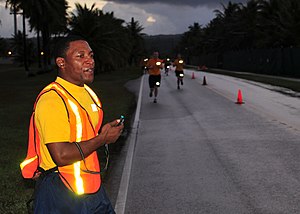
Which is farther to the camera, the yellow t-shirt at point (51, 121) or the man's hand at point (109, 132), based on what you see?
A: the man's hand at point (109, 132)

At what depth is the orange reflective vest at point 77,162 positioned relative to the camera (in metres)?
2.46

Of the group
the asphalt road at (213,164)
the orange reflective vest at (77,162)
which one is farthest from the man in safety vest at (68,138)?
the asphalt road at (213,164)

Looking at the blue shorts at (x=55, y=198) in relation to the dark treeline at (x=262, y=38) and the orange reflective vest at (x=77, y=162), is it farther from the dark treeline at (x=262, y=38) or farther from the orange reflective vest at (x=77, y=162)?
the dark treeline at (x=262, y=38)

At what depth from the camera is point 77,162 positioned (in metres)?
2.50

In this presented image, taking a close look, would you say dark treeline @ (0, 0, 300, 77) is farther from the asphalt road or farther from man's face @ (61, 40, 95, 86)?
man's face @ (61, 40, 95, 86)

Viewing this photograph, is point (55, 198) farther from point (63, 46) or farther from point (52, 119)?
point (63, 46)

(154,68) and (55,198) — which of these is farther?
(154,68)

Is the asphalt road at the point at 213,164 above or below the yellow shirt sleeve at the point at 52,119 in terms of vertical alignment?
below

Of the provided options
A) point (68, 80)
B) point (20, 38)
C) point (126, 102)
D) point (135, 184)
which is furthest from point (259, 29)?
point (20, 38)

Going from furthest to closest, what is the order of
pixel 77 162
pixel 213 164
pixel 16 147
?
pixel 16 147 → pixel 213 164 → pixel 77 162

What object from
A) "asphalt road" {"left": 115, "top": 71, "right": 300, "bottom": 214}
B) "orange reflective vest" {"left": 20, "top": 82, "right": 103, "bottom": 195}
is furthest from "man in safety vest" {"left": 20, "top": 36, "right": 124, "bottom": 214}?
"asphalt road" {"left": 115, "top": 71, "right": 300, "bottom": 214}

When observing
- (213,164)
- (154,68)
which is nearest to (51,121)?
(213,164)

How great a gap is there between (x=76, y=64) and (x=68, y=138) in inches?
18.6

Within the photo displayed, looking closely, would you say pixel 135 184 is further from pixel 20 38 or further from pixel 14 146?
pixel 20 38
